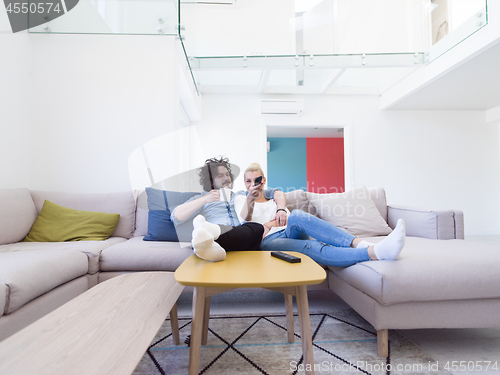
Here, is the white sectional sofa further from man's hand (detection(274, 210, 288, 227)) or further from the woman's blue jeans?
man's hand (detection(274, 210, 288, 227))

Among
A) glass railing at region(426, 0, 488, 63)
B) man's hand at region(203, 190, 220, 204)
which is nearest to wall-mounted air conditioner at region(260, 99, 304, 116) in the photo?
glass railing at region(426, 0, 488, 63)

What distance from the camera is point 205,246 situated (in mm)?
1195

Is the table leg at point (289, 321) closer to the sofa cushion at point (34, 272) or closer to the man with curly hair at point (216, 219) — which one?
the man with curly hair at point (216, 219)

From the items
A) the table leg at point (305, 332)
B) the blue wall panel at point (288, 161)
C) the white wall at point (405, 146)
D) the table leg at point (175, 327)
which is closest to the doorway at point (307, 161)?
the blue wall panel at point (288, 161)

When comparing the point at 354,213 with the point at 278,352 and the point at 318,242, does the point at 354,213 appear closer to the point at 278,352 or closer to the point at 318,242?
the point at 318,242

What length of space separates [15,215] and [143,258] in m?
0.99

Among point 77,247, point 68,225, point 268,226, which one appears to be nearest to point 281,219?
point 268,226

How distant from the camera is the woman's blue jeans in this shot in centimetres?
144

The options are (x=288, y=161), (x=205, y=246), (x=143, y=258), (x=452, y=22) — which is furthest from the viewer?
(x=288, y=161)

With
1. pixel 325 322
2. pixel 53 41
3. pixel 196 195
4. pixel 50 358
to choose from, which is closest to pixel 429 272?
pixel 325 322

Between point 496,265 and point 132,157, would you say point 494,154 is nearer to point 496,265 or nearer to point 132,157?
point 496,265

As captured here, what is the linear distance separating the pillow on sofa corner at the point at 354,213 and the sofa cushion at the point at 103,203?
1.49 meters

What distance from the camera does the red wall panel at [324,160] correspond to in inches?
282

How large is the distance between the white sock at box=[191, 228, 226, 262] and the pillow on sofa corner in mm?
1235
